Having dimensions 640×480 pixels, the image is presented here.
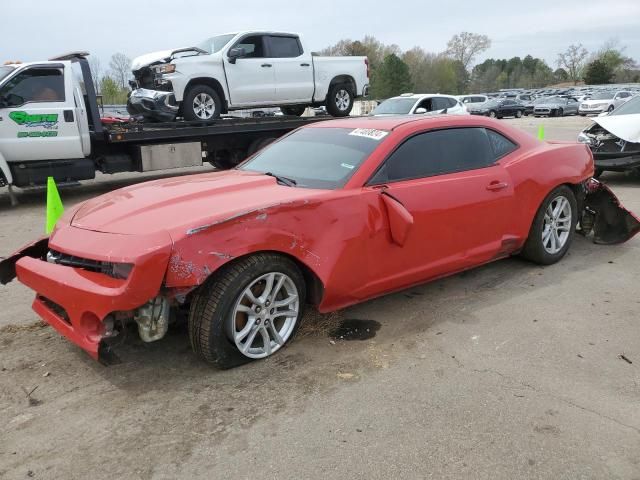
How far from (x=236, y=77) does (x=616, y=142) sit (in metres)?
7.02

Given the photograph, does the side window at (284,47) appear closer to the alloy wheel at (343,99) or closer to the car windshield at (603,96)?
the alloy wheel at (343,99)

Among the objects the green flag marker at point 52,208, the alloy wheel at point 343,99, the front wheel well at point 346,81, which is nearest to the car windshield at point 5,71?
the green flag marker at point 52,208

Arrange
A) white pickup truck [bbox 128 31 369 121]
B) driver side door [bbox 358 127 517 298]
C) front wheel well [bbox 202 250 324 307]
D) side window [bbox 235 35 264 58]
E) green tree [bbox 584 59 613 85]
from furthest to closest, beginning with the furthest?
green tree [bbox 584 59 613 85] → side window [bbox 235 35 264 58] → white pickup truck [bbox 128 31 369 121] → driver side door [bbox 358 127 517 298] → front wheel well [bbox 202 250 324 307]

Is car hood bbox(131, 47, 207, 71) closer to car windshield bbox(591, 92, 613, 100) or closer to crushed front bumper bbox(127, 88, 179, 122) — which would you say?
crushed front bumper bbox(127, 88, 179, 122)

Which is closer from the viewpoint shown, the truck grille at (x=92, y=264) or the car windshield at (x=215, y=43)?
the truck grille at (x=92, y=264)

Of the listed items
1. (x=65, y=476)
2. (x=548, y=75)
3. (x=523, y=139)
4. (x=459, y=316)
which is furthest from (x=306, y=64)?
(x=548, y=75)

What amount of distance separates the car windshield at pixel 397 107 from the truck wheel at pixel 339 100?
98.6 inches

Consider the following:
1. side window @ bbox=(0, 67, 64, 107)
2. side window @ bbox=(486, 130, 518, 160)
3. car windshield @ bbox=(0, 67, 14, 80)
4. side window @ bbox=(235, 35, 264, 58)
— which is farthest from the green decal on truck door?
side window @ bbox=(486, 130, 518, 160)

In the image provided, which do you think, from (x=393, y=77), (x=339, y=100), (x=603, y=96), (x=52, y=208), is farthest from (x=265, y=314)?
(x=393, y=77)

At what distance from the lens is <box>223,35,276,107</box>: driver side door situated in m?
10.5

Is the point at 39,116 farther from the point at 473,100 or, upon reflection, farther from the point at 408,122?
the point at 473,100

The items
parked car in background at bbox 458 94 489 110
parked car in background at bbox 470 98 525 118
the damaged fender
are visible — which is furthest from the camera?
parked car in background at bbox 470 98 525 118

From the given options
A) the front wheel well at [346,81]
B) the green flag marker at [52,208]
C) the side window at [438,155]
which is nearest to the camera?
the side window at [438,155]

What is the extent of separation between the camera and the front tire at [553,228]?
4930 millimetres
